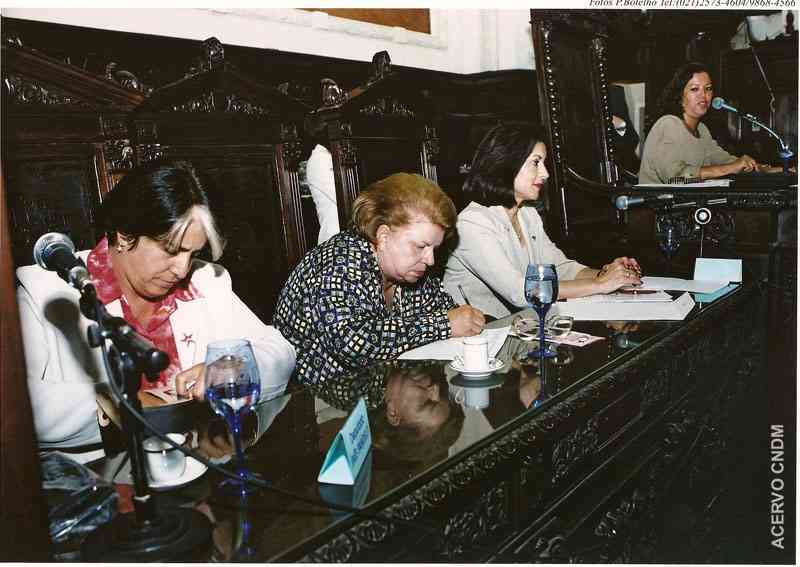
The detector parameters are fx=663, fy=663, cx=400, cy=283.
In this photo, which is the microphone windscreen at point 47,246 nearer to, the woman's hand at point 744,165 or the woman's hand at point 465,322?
the woman's hand at point 465,322

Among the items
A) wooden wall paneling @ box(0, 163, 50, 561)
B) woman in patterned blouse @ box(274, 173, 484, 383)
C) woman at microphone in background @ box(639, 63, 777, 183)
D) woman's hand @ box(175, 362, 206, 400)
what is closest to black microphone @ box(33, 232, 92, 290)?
wooden wall paneling @ box(0, 163, 50, 561)

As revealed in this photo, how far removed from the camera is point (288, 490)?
0.99 m

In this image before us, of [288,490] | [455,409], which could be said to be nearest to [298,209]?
[455,409]

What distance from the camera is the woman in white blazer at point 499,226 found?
2.52 m

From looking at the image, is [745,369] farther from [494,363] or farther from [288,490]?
[288,490]

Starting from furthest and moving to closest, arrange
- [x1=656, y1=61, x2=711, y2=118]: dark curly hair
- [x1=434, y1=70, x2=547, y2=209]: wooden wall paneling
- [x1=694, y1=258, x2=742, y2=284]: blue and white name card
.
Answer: [x1=656, y1=61, x2=711, y2=118]: dark curly hair
[x1=434, y1=70, x2=547, y2=209]: wooden wall paneling
[x1=694, y1=258, x2=742, y2=284]: blue and white name card

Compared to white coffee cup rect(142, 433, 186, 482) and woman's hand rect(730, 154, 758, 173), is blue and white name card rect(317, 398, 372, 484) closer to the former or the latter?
white coffee cup rect(142, 433, 186, 482)

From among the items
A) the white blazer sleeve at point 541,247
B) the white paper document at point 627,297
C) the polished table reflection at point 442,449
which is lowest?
the polished table reflection at point 442,449

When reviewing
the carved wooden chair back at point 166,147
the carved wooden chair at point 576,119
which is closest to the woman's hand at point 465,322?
the carved wooden chair back at point 166,147

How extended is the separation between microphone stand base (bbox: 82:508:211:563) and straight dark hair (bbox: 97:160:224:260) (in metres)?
0.86

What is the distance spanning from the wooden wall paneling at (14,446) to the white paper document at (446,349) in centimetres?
99

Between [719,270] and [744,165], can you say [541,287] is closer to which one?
[719,270]

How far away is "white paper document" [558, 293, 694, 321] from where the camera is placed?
194 centimetres

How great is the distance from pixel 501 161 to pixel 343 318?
3.63ft
